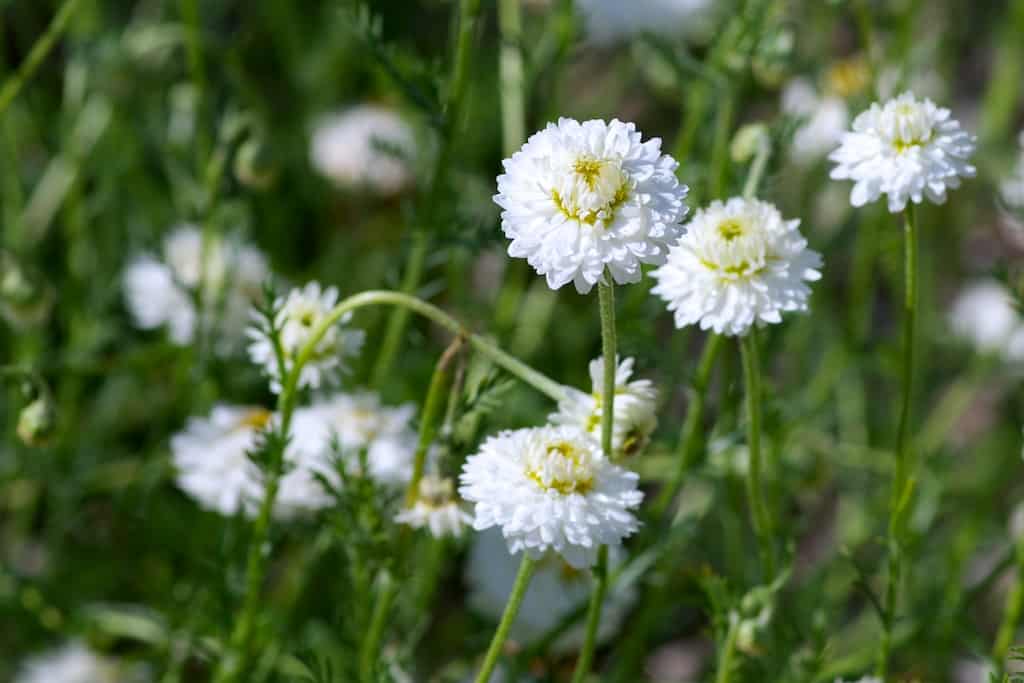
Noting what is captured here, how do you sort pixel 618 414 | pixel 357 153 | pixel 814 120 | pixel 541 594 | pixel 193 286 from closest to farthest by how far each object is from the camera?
1. pixel 618 414
2. pixel 541 594
3. pixel 193 286
4. pixel 814 120
5. pixel 357 153

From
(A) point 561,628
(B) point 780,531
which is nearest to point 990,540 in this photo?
(B) point 780,531

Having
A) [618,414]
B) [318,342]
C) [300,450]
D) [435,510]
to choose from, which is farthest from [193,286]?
[618,414]

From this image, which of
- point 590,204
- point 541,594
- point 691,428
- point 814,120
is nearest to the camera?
point 590,204

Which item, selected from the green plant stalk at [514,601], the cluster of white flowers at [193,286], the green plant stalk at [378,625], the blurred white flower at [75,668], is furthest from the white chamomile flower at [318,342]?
A: the blurred white flower at [75,668]

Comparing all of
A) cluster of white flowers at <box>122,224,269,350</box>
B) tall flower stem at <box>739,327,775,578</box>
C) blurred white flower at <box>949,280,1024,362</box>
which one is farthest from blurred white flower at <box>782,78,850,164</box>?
tall flower stem at <box>739,327,775,578</box>

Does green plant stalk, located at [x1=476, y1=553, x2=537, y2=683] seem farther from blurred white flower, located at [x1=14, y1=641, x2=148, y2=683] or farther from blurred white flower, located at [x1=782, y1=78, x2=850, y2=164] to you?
blurred white flower, located at [x1=782, y1=78, x2=850, y2=164]

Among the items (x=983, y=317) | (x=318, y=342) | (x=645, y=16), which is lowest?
(x=318, y=342)

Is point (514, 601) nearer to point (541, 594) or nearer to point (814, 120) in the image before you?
point (541, 594)
